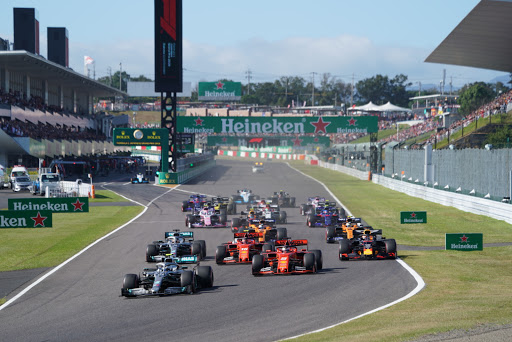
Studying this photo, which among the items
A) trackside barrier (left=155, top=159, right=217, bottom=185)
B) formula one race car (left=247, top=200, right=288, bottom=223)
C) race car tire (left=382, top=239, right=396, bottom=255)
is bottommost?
race car tire (left=382, top=239, right=396, bottom=255)

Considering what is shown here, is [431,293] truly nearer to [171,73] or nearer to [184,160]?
[171,73]

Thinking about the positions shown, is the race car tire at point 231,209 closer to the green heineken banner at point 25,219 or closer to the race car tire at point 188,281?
the green heineken banner at point 25,219

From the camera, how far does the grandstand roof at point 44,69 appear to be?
236ft

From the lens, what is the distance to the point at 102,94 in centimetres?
12694

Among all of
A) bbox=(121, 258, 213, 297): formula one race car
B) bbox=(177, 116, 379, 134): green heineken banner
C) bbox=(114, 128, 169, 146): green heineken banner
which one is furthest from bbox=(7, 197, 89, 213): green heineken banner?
bbox=(177, 116, 379, 134): green heineken banner

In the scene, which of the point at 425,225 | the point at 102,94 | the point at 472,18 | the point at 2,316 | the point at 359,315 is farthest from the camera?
the point at 102,94

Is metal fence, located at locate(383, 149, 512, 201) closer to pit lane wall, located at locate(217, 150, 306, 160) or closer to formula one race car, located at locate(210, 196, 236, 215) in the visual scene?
formula one race car, located at locate(210, 196, 236, 215)

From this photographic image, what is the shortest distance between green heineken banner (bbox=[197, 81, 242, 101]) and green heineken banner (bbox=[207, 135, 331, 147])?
8454 millimetres

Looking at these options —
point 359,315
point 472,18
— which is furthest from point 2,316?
point 472,18

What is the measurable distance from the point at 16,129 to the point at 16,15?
26.4m

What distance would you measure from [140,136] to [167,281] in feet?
170

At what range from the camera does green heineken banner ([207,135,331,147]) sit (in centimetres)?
11019

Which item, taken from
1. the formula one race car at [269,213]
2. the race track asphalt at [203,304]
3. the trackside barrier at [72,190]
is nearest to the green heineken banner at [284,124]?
the trackside barrier at [72,190]

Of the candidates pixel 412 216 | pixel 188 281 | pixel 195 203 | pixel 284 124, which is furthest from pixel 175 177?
pixel 188 281
